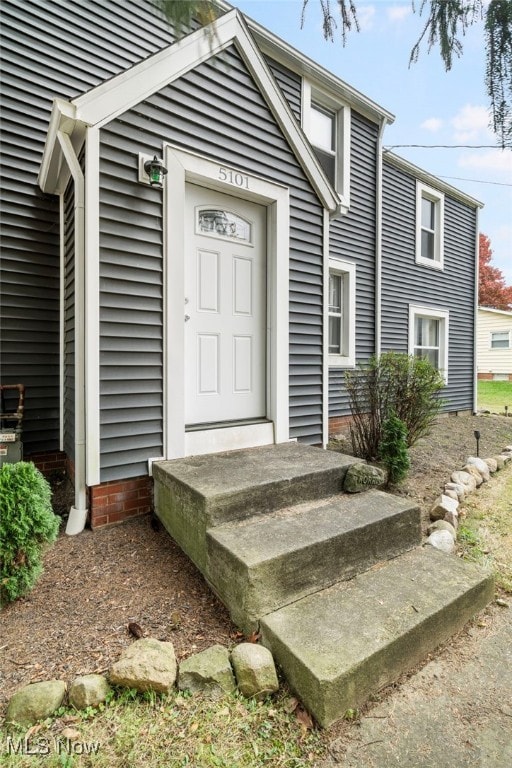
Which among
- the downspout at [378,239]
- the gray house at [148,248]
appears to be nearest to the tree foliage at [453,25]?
the gray house at [148,248]

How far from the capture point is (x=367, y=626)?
1.89 meters

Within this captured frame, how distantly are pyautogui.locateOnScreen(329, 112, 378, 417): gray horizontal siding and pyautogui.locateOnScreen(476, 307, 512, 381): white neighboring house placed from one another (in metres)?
14.1

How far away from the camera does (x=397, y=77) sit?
1.64 meters

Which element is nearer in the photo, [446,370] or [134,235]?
[134,235]

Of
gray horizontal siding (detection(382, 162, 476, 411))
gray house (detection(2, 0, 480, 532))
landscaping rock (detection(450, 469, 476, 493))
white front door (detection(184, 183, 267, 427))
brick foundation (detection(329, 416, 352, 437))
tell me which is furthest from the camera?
gray horizontal siding (detection(382, 162, 476, 411))

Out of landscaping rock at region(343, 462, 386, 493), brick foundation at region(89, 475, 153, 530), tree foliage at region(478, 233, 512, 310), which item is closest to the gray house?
brick foundation at region(89, 475, 153, 530)

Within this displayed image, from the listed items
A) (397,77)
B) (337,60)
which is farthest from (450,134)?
(337,60)

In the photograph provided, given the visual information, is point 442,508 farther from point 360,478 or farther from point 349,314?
point 349,314

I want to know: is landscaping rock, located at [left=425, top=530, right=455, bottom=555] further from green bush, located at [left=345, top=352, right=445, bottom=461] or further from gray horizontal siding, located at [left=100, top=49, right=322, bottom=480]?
gray horizontal siding, located at [left=100, top=49, right=322, bottom=480]

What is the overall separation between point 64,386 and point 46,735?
9.67 feet

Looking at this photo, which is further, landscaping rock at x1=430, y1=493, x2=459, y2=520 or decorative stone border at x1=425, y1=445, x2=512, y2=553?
landscaping rock at x1=430, y1=493, x2=459, y2=520

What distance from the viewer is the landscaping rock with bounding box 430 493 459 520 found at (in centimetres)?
334

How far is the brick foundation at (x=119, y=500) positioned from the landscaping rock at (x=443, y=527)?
2.20m

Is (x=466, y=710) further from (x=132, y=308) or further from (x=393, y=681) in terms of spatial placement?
(x=132, y=308)
